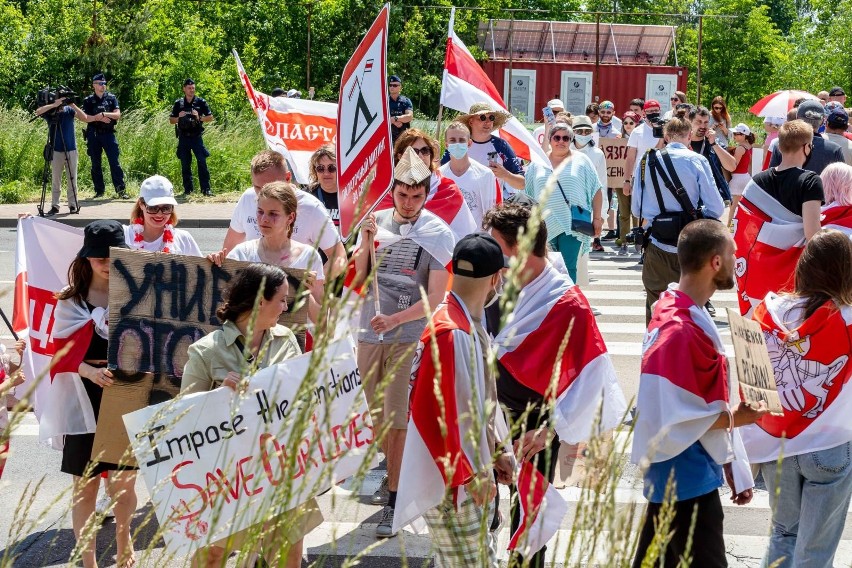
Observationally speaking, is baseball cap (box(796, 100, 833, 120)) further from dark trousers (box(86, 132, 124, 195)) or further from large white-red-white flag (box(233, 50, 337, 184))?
dark trousers (box(86, 132, 124, 195))

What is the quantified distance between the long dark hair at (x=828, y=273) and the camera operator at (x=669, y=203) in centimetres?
367

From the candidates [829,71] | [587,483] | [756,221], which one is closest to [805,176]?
[756,221]

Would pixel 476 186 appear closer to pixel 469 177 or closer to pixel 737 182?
pixel 469 177

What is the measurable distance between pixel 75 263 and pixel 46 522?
5.54 ft

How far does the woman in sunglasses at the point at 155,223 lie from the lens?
225 inches

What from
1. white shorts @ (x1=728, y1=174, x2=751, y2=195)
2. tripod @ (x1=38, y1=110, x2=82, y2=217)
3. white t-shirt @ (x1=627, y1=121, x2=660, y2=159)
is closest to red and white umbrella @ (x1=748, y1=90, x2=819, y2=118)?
white shorts @ (x1=728, y1=174, x2=751, y2=195)

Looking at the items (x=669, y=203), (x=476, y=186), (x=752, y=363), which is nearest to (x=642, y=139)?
(x=669, y=203)

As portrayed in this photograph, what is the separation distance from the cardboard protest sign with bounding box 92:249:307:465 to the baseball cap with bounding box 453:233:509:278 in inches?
41.5

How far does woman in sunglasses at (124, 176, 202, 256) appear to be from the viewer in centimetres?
572

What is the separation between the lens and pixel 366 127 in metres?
5.94

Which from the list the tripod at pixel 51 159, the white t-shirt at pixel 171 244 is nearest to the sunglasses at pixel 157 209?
the white t-shirt at pixel 171 244

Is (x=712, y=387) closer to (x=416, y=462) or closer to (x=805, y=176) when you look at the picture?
(x=416, y=462)

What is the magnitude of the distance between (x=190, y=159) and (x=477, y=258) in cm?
1670

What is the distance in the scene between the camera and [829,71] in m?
40.2
